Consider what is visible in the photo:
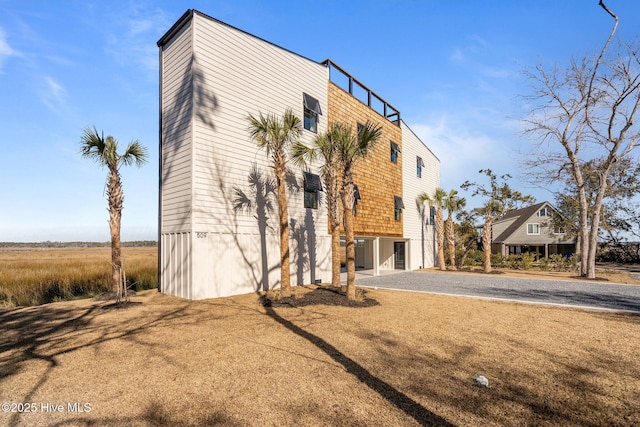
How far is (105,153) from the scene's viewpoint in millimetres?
10648

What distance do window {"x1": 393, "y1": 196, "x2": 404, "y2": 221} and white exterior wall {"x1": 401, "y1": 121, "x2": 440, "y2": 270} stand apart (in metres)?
0.80

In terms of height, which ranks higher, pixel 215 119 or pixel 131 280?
pixel 215 119

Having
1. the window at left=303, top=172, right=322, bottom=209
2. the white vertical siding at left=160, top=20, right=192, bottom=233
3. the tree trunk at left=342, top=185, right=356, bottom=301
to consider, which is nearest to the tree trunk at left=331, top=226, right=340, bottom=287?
the tree trunk at left=342, top=185, right=356, bottom=301

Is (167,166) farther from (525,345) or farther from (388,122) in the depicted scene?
(388,122)

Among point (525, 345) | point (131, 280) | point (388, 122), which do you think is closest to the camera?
point (525, 345)

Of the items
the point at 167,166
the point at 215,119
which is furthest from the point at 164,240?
the point at 215,119

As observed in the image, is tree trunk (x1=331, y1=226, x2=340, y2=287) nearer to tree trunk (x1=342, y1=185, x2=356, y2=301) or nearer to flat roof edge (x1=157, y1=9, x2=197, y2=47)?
tree trunk (x1=342, y1=185, x2=356, y2=301)

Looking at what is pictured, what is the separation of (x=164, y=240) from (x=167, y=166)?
8.74 ft

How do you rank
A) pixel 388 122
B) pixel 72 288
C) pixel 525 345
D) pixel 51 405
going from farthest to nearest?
1. pixel 388 122
2. pixel 72 288
3. pixel 525 345
4. pixel 51 405

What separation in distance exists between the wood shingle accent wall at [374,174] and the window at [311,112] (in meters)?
0.97

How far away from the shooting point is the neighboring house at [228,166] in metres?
10.6

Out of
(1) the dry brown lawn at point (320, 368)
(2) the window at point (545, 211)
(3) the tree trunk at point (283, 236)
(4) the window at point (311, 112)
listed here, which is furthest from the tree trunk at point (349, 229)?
(2) the window at point (545, 211)

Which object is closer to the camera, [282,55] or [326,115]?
[282,55]

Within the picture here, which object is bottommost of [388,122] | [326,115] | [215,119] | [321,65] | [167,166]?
[167,166]
